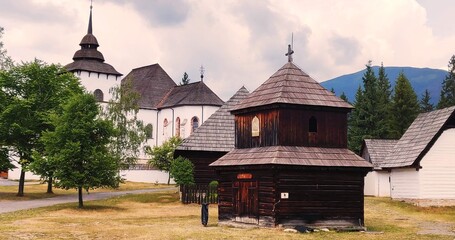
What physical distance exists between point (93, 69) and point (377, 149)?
38.8 meters

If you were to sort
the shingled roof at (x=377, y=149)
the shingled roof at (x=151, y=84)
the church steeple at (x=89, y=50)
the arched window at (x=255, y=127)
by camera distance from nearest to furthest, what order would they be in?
the arched window at (x=255, y=127), the shingled roof at (x=377, y=149), the church steeple at (x=89, y=50), the shingled roof at (x=151, y=84)

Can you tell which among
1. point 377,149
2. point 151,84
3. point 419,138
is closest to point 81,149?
point 419,138

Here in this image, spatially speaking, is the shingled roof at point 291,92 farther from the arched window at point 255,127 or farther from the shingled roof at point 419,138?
the shingled roof at point 419,138

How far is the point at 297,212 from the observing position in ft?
87.8

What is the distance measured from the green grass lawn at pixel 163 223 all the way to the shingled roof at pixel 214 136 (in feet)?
14.4

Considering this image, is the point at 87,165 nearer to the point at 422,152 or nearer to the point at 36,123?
the point at 36,123

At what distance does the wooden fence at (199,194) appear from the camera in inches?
1609

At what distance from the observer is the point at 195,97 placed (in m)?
76.4

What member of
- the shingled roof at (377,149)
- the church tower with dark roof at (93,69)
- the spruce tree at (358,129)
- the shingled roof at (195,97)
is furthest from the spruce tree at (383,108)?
the church tower with dark roof at (93,69)

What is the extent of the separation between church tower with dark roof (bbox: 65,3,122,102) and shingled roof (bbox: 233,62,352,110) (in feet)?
158

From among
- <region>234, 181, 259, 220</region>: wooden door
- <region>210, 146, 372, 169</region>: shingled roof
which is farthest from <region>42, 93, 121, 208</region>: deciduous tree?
<region>234, 181, 259, 220</region>: wooden door

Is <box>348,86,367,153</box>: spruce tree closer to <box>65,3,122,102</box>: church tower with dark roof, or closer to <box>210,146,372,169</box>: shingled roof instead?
<box>65,3,122,102</box>: church tower with dark roof

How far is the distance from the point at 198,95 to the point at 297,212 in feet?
167

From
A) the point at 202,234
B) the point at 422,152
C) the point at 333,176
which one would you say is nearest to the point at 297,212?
the point at 333,176
